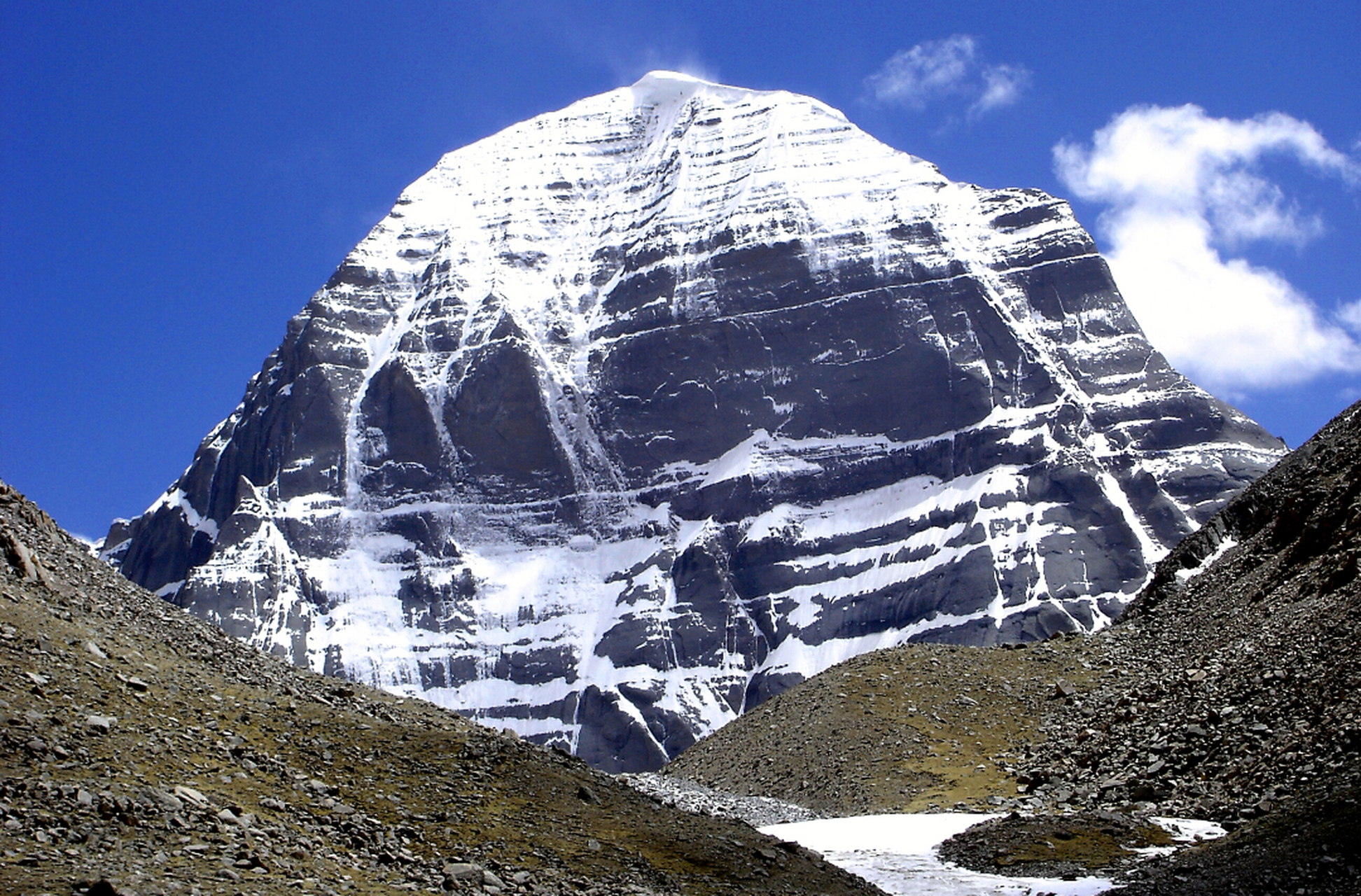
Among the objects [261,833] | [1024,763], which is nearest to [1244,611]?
[1024,763]

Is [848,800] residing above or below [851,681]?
below

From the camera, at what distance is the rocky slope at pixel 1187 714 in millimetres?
43812

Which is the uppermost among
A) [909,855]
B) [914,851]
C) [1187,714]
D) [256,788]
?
[1187,714]

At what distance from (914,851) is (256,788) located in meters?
24.6

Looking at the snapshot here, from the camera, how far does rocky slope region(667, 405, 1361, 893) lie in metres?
43.8

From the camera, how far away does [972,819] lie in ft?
182

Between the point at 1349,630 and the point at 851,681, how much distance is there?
29.0m

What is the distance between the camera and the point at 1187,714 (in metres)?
58.9

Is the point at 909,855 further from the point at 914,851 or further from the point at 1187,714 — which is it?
the point at 1187,714

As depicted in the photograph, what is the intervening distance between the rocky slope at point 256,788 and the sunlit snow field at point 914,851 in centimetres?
473

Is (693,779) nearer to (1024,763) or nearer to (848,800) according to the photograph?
(848,800)

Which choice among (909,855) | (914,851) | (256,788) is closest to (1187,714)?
(914,851)

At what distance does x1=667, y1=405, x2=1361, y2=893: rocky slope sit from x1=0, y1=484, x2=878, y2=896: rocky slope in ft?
46.8

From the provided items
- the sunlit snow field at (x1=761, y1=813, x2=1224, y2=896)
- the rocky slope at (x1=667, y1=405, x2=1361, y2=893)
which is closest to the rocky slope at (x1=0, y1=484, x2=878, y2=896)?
the sunlit snow field at (x1=761, y1=813, x2=1224, y2=896)
